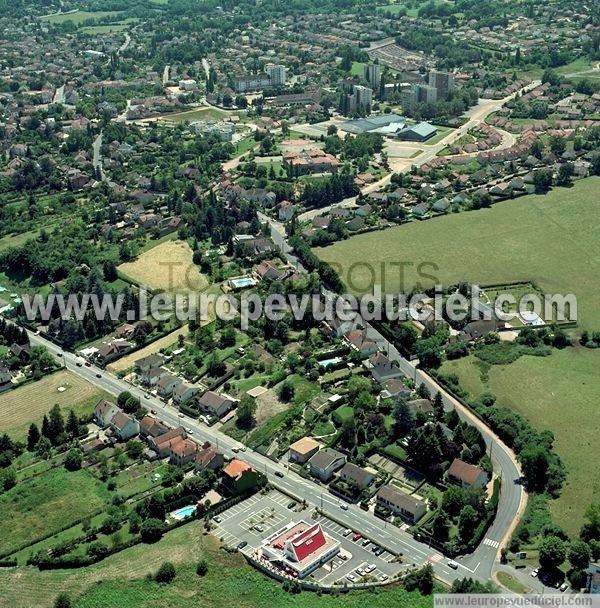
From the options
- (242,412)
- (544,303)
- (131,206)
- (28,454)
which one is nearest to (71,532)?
(28,454)

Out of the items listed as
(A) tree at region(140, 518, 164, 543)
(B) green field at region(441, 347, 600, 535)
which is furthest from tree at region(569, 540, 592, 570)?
(A) tree at region(140, 518, 164, 543)

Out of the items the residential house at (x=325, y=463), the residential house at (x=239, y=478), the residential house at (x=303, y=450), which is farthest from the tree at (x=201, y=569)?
the residential house at (x=303, y=450)

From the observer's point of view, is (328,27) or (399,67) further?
(328,27)

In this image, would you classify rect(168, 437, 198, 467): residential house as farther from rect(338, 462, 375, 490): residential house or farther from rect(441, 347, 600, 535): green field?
rect(441, 347, 600, 535): green field

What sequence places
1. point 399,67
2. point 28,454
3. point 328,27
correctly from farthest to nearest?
point 328,27
point 399,67
point 28,454

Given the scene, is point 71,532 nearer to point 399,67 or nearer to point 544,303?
point 544,303

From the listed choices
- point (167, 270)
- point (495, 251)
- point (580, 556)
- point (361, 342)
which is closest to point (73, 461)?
point (361, 342)

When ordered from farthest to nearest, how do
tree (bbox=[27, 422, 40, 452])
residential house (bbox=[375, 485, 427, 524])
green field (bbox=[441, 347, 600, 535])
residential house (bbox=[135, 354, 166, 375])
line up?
residential house (bbox=[135, 354, 166, 375]), tree (bbox=[27, 422, 40, 452]), green field (bbox=[441, 347, 600, 535]), residential house (bbox=[375, 485, 427, 524])
